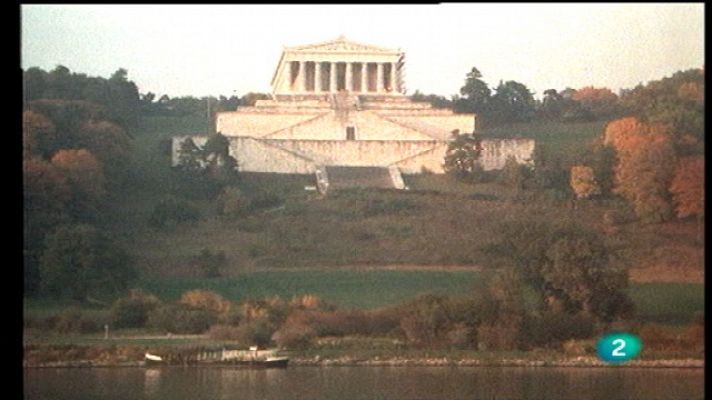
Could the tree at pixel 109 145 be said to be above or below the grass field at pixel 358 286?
above

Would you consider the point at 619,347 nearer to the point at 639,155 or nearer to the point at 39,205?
the point at 639,155

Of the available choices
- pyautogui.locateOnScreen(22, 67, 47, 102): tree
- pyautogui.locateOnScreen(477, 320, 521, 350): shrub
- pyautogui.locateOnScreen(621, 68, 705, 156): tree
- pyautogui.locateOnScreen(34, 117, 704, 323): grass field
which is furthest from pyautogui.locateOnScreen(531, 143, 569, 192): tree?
pyautogui.locateOnScreen(22, 67, 47, 102): tree

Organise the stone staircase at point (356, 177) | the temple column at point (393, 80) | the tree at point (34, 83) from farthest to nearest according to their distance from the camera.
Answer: the stone staircase at point (356, 177) → the temple column at point (393, 80) → the tree at point (34, 83)

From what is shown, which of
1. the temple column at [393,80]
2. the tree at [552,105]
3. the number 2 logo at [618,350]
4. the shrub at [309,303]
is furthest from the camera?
the temple column at [393,80]

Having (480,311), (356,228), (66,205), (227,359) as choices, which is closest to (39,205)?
(66,205)

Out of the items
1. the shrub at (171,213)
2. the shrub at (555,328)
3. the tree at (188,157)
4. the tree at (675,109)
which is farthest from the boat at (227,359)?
the tree at (675,109)

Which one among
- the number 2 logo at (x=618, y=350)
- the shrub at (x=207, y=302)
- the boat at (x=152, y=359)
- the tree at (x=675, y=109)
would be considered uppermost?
the tree at (x=675, y=109)

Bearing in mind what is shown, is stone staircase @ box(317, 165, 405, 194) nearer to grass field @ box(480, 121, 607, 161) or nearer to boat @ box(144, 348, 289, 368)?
grass field @ box(480, 121, 607, 161)

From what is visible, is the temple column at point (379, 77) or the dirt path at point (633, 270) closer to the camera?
the dirt path at point (633, 270)

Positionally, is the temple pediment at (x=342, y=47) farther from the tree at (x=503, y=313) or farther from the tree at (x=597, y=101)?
the tree at (x=503, y=313)
